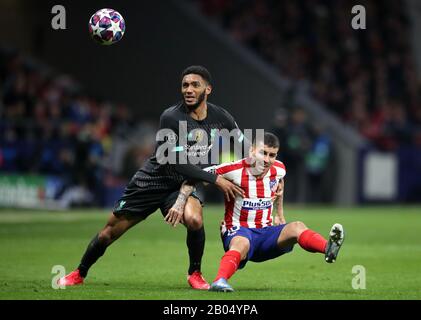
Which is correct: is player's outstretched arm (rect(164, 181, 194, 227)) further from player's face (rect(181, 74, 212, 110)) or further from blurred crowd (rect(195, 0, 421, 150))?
Answer: blurred crowd (rect(195, 0, 421, 150))

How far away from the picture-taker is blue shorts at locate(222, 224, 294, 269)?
8.76 metres

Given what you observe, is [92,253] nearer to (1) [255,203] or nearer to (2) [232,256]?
(2) [232,256]

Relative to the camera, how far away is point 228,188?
8656 millimetres

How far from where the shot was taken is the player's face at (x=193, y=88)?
8.74 metres

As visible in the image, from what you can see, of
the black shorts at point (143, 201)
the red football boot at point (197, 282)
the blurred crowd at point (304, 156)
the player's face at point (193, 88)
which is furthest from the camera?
the blurred crowd at point (304, 156)

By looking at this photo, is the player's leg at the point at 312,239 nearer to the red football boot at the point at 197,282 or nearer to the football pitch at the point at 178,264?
the football pitch at the point at 178,264

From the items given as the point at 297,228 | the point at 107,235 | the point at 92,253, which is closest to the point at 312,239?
the point at 297,228

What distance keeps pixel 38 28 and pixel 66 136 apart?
794 centimetres

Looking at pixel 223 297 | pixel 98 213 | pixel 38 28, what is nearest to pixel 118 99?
pixel 38 28

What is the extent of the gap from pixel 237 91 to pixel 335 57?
3064 mm

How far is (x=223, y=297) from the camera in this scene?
8.09m

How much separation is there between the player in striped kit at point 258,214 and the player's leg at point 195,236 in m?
0.25

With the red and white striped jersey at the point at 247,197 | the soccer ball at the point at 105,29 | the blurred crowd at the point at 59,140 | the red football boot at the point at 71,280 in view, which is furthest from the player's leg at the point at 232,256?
the blurred crowd at the point at 59,140
